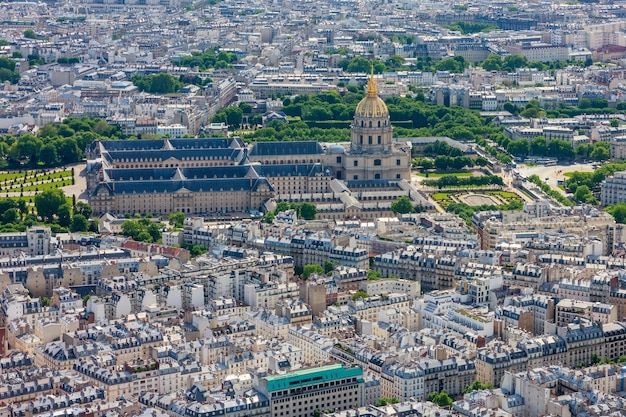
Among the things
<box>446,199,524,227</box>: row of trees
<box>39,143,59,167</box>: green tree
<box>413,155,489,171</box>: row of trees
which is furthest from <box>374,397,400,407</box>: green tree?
<box>39,143,59,167</box>: green tree

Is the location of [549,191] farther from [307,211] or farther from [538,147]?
[307,211]

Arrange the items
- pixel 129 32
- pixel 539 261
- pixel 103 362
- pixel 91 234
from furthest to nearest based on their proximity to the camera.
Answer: pixel 129 32 < pixel 91 234 < pixel 539 261 < pixel 103 362

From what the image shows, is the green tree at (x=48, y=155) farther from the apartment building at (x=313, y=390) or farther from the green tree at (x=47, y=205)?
the apartment building at (x=313, y=390)

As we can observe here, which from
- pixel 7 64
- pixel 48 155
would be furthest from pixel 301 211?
pixel 7 64

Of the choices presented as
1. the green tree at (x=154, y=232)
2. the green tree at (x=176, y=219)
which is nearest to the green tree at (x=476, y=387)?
the green tree at (x=154, y=232)

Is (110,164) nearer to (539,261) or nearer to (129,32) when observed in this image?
(539,261)

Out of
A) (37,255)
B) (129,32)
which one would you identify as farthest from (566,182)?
(129,32)
